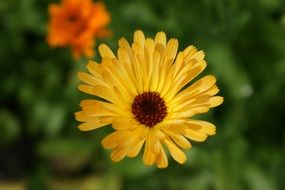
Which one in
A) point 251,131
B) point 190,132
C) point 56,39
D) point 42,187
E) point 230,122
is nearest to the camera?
point 190,132

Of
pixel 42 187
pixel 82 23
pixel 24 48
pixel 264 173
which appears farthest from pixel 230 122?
pixel 24 48

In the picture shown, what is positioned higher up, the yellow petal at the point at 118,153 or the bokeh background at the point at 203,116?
the bokeh background at the point at 203,116

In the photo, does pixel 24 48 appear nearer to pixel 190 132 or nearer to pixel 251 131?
pixel 251 131

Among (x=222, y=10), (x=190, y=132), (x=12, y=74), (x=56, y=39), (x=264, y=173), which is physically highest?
(x=12, y=74)

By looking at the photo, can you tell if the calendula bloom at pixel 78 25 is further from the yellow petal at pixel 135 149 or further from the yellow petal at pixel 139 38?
the yellow petal at pixel 135 149

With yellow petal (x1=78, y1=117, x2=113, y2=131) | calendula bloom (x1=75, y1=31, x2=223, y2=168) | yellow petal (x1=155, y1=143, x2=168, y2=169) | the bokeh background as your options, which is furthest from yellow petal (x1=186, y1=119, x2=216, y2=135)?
the bokeh background

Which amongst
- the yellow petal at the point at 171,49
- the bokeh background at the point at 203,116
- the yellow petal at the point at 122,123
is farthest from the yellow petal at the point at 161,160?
the bokeh background at the point at 203,116

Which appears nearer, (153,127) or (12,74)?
(153,127)
